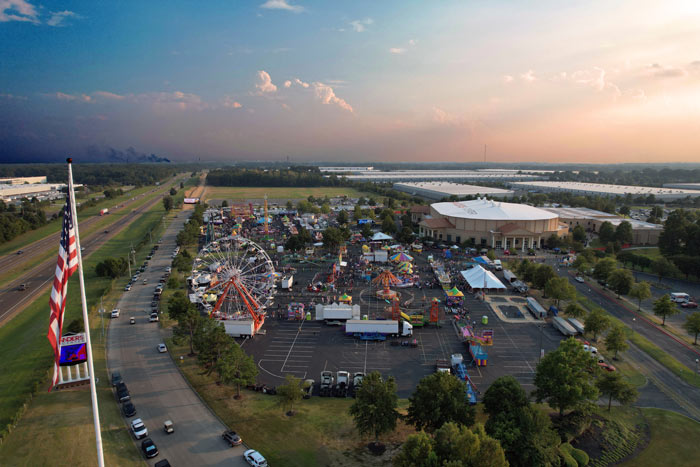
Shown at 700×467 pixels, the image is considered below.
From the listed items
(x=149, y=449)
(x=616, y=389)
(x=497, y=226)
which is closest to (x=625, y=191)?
(x=497, y=226)

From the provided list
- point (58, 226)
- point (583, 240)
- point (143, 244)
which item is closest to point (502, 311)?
point (583, 240)

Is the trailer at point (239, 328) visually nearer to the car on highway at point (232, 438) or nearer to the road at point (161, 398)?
the road at point (161, 398)

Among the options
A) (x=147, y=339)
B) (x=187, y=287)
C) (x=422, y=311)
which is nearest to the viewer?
(x=147, y=339)

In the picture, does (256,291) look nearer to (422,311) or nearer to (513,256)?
(422,311)

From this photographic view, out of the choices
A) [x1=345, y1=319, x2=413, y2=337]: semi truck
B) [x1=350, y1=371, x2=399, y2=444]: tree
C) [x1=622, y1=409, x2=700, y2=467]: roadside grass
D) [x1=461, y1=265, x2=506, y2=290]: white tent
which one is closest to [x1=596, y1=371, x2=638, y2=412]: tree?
[x1=622, y1=409, x2=700, y2=467]: roadside grass

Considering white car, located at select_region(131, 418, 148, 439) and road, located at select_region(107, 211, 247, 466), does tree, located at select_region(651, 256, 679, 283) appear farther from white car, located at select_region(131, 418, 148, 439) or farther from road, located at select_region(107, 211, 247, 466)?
white car, located at select_region(131, 418, 148, 439)

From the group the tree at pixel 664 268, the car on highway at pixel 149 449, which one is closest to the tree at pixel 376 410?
the car on highway at pixel 149 449
